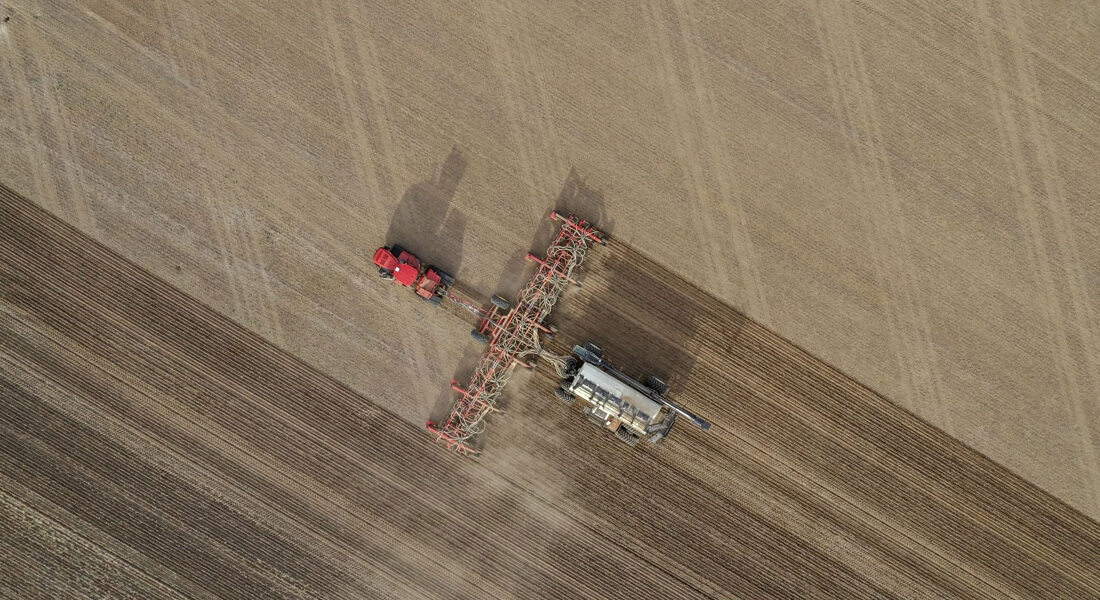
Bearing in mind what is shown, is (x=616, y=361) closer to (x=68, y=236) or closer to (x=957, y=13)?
(x=957, y=13)

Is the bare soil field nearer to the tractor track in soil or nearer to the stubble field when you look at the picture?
the stubble field

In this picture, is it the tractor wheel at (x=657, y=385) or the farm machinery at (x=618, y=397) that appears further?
the tractor wheel at (x=657, y=385)

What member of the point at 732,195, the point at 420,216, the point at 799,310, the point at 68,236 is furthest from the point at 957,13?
the point at 68,236

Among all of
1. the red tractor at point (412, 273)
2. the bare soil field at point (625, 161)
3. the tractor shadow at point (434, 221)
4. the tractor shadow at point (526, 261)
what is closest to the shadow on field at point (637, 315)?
the bare soil field at point (625, 161)

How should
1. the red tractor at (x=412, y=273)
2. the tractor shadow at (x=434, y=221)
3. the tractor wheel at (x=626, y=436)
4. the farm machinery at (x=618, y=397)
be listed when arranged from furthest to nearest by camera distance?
the tractor shadow at (x=434, y=221)
the tractor wheel at (x=626, y=436)
the red tractor at (x=412, y=273)
the farm machinery at (x=618, y=397)

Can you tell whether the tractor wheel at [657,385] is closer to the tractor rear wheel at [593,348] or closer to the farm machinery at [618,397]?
the farm machinery at [618,397]

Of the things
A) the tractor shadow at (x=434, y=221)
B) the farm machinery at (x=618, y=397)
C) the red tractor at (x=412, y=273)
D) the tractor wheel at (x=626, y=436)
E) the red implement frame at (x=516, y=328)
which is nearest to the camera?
the farm machinery at (x=618, y=397)
